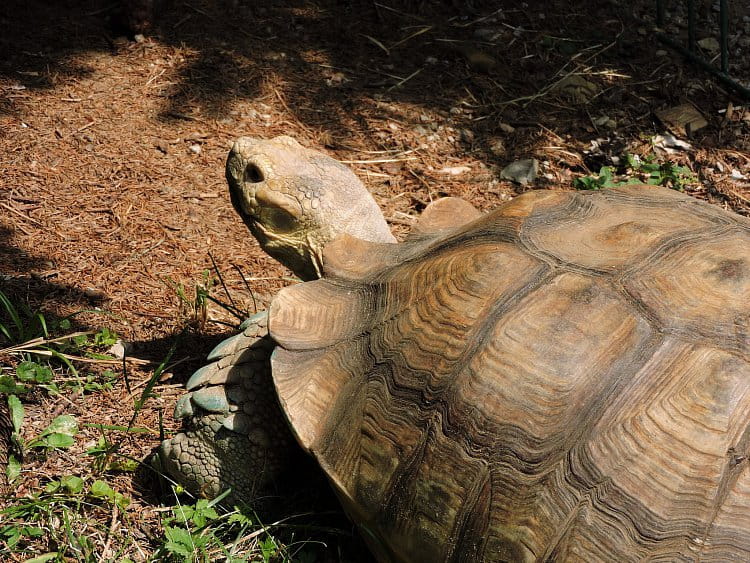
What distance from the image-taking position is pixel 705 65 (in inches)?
216

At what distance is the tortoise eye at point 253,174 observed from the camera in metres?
3.21

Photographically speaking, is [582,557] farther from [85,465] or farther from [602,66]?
[602,66]

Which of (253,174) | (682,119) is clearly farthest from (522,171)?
(253,174)

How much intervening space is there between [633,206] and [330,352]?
1.18m

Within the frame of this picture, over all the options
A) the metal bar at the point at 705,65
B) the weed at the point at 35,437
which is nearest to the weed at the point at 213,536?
the weed at the point at 35,437

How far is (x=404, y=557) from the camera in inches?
95.0

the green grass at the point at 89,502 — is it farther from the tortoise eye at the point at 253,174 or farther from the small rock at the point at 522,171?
the small rock at the point at 522,171

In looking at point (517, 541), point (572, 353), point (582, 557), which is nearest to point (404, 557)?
point (517, 541)

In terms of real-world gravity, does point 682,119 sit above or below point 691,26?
below

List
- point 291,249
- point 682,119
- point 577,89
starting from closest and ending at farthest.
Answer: point 291,249 < point 682,119 < point 577,89

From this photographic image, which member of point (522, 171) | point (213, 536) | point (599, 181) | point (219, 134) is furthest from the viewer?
point (219, 134)

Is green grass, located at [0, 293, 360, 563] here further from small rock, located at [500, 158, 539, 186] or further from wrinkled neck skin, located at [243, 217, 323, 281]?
small rock, located at [500, 158, 539, 186]

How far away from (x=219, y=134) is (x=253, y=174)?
178cm

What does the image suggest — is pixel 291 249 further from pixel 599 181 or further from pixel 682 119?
pixel 682 119
